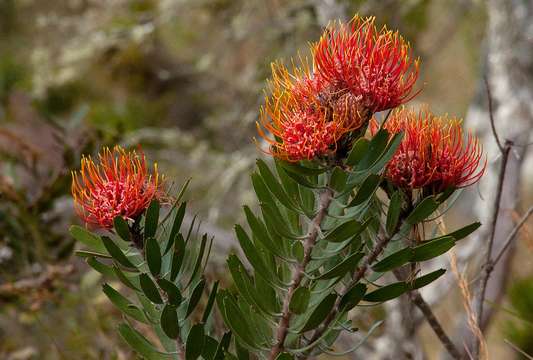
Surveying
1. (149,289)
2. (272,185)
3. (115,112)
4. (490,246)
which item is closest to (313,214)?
(272,185)

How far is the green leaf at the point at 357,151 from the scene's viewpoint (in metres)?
0.48

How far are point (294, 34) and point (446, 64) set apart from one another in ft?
12.0

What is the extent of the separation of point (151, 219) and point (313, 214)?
5.5 inches

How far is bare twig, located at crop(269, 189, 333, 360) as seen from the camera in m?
0.54

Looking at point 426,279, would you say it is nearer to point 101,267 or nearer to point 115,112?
point 101,267

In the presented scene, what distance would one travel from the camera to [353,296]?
1.80 ft

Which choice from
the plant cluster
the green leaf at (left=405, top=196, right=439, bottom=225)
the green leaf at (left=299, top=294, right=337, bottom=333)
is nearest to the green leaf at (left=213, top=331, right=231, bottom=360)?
the plant cluster

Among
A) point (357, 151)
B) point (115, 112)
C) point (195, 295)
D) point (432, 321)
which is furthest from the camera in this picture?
point (115, 112)

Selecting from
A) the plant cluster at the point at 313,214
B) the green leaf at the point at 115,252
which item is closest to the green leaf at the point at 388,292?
the plant cluster at the point at 313,214

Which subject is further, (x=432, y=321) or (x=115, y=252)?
(x=432, y=321)

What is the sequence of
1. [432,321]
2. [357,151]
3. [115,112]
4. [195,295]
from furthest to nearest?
[115,112] → [432,321] → [195,295] → [357,151]

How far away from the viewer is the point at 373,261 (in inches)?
22.7

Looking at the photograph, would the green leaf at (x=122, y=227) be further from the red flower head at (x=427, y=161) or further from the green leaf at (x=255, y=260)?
the red flower head at (x=427, y=161)

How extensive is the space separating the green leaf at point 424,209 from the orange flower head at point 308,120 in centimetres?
8
